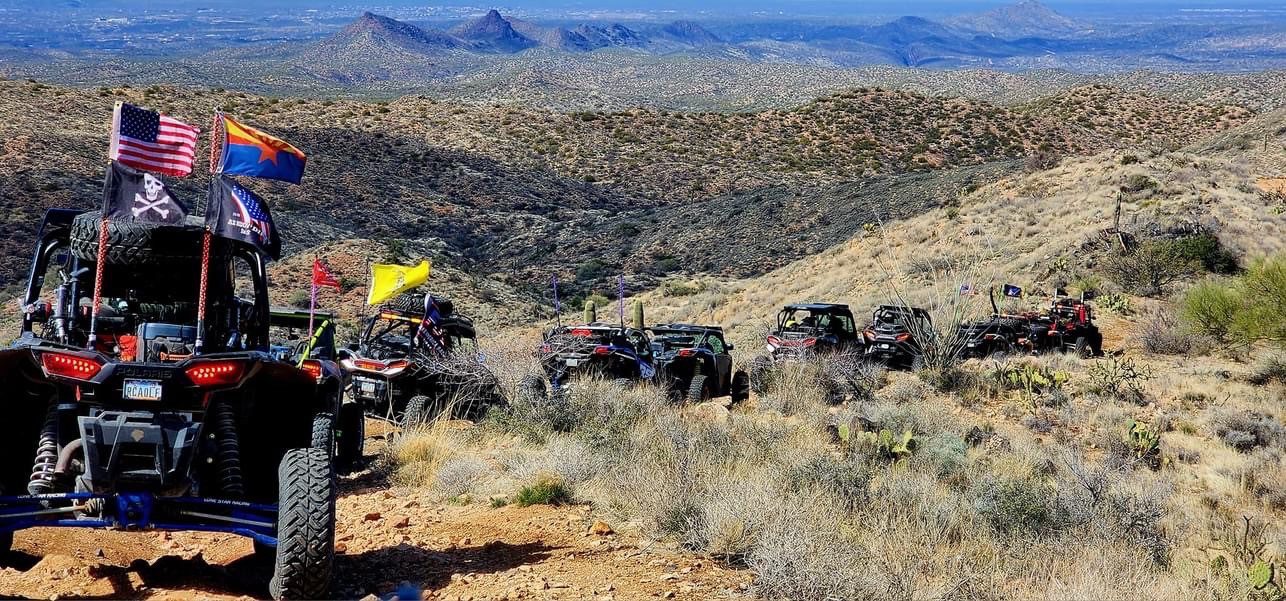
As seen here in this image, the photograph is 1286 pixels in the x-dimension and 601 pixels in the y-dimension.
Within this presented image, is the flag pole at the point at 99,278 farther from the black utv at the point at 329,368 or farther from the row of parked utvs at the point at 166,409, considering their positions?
the black utv at the point at 329,368

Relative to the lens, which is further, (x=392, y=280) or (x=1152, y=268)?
(x=1152, y=268)

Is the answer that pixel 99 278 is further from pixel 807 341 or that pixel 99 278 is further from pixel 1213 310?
pixel 1213 310

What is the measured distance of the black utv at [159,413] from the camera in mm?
6227

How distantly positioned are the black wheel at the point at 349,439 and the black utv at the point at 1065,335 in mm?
17001

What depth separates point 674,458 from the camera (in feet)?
32.6

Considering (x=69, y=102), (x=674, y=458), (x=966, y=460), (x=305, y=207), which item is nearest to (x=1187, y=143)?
(x=305, y=207)

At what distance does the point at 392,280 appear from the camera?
52.3 feet

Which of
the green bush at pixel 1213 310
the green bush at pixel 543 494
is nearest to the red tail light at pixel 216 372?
the green bush at pixel 543 494

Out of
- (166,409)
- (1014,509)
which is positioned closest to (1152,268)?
(1014,509)

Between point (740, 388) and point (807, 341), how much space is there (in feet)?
7.67

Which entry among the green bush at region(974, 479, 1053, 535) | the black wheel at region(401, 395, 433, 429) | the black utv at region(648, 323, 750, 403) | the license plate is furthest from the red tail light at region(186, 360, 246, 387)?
the black utv at region(648, 323, 750, 403)

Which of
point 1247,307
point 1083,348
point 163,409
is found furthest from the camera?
point 1083,348

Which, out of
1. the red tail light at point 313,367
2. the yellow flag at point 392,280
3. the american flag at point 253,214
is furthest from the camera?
the yellow flag at point 392,280

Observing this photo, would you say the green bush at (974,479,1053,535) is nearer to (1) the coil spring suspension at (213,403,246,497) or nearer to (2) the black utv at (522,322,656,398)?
(1) the coil spring suspension at (213,403,246,497)
